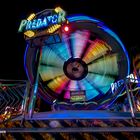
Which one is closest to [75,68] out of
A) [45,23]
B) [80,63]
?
[80,63]

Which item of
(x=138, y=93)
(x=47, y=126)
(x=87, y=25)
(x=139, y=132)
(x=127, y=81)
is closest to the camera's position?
(x=139, y=132)

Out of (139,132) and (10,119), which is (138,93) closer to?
(139,132)

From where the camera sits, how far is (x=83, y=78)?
10.7 m

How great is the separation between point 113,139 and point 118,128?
0.76 ft

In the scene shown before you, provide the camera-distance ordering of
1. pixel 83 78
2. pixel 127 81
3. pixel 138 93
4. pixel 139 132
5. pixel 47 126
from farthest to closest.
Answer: pixel 83 78 → pixel 138 93 → pixel 127 81 → pixel 47 126 → pixel 139 132

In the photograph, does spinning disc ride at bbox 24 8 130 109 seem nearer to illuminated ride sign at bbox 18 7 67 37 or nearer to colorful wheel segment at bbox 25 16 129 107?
colorful wheel segment at bbox 25 16 129 107

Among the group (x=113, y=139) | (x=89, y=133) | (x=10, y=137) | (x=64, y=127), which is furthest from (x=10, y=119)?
(x=113, y=139)

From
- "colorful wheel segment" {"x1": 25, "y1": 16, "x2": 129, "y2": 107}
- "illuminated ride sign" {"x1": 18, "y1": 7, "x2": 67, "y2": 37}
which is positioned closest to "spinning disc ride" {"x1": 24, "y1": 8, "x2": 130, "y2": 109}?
"colorful wheel segment" {"x1": 25, "y1": 16, "x2": 129, "y2": 107}

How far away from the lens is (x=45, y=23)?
9414 millimetres

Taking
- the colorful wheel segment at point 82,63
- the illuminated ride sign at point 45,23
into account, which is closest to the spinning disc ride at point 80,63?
the colorful wheel segment at point 82,63

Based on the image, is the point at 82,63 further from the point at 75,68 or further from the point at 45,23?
the point at 45,23

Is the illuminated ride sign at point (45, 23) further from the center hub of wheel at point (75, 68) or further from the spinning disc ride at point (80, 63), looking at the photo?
the center hub of wheel at point (75, 68)

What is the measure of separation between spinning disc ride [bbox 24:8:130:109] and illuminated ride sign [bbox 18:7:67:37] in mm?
379

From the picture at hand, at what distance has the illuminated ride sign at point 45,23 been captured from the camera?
9.27m
